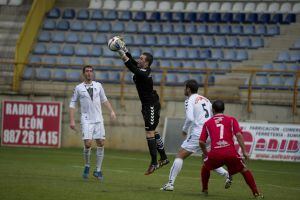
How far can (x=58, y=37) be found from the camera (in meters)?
33.1

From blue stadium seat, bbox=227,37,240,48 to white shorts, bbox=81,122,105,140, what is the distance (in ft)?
50.3

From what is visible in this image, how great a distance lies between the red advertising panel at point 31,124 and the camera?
2808cm

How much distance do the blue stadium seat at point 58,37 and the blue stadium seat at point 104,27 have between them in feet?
4.71

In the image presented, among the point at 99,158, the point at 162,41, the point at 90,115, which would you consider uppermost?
the point at 162,41

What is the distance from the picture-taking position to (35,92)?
94.1 feet

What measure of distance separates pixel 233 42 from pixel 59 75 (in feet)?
21.2

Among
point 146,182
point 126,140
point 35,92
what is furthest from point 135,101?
point 146,182

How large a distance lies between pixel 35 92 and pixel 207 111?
568 inches

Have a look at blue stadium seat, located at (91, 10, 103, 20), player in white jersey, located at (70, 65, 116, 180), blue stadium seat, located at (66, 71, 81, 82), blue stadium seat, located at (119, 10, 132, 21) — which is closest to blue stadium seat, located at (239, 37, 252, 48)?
blue stadium seat, located at (119, 10, 132, 21)

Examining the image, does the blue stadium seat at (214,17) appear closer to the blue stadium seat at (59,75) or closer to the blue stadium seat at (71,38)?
the blue stadium seat at (71,38)

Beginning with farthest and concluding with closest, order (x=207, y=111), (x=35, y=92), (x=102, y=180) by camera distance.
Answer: (x=35, y=92)
(x=102, y=180)
(x=207, y=111)

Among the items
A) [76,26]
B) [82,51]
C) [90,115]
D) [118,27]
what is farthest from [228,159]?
[76,26]

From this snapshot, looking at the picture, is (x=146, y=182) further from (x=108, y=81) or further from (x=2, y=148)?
(x=108, y=81)

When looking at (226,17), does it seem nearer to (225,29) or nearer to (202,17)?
(225,29)
